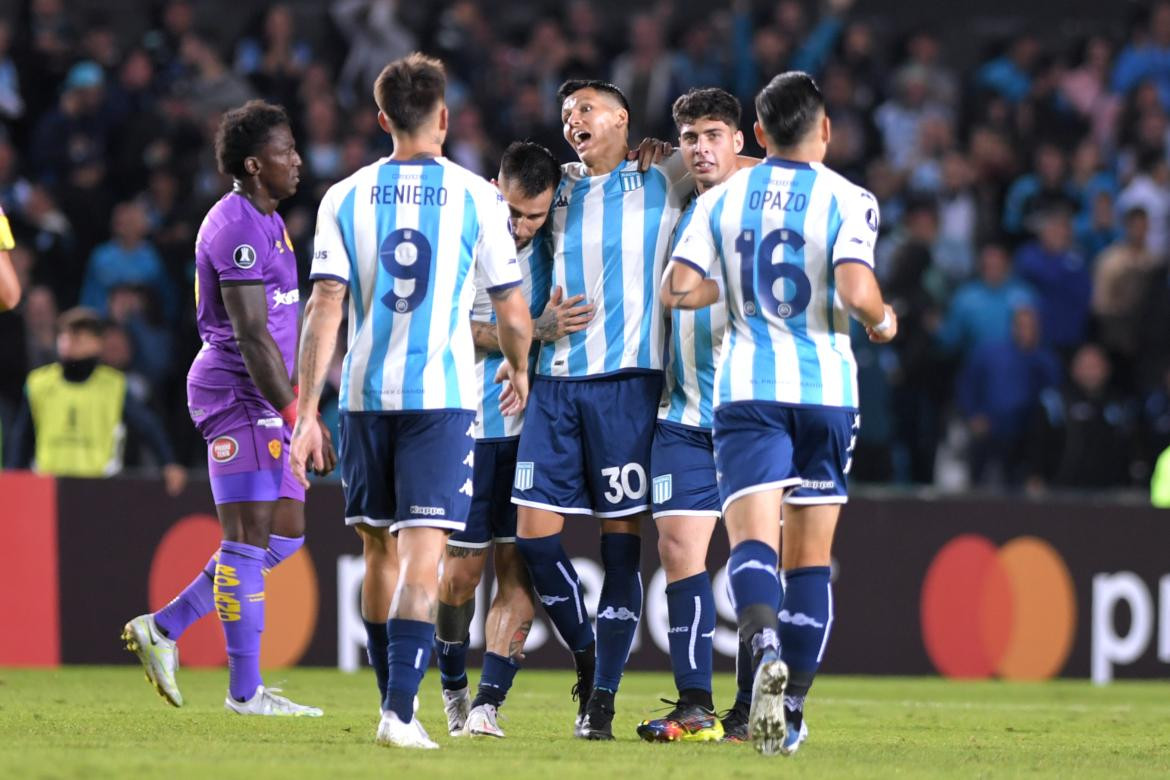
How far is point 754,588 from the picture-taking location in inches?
252

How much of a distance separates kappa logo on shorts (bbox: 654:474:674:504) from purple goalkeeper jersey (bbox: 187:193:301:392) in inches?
70.7

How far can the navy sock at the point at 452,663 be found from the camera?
24.7 ft

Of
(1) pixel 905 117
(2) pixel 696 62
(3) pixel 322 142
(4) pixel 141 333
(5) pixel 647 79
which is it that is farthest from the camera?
(1) pixel 905 117

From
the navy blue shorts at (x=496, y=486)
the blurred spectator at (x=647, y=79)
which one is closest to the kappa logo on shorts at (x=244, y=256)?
the navy blue shorts at (x=496, y=486)

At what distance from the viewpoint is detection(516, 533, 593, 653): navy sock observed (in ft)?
23.7

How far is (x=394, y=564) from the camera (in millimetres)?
6941

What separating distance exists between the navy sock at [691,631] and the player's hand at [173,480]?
5.18 metres

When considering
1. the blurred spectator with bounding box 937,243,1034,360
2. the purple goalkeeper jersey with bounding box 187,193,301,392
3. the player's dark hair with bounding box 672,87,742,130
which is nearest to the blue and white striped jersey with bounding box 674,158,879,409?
the player's dark hair with bounding box 672,87,742,130

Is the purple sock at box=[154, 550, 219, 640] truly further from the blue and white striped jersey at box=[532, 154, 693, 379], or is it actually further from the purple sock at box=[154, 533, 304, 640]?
the blue and white striped jersey at box=[532, 154, 693, 379]

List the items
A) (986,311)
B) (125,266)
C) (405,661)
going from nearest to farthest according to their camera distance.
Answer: (405,661) < (125,266) < (986,311)

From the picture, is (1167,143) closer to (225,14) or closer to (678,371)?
(225,14)

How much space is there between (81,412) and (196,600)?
3.98 m

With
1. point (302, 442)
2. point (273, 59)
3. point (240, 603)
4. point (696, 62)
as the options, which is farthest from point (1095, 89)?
point (302, 442)

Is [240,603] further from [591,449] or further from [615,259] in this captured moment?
[615,259]
